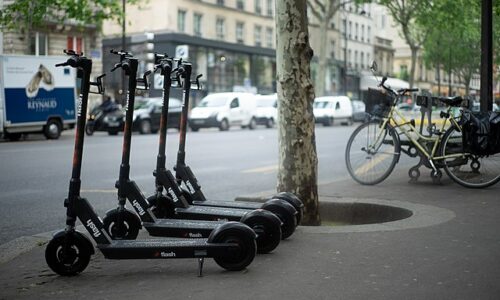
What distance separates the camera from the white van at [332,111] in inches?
1667

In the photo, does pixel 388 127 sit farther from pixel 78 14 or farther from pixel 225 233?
pixel 78 14

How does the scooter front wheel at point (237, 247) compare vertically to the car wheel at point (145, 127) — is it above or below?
below

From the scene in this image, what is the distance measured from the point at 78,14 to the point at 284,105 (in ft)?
80.3

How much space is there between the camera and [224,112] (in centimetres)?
3394

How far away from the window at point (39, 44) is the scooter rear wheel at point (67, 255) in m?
35.9

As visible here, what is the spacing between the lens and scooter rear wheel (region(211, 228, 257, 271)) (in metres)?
4.34

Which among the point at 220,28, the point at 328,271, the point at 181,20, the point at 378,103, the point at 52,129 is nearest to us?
the point at 328,271

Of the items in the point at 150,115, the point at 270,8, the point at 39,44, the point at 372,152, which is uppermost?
the point at 270,8

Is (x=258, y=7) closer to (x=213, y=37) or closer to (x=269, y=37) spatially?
(x=269, y=37)

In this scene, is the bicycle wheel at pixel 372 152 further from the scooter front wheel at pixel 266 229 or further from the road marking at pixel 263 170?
the scooter front wheel at pixel 266 229

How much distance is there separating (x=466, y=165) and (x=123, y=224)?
483cm

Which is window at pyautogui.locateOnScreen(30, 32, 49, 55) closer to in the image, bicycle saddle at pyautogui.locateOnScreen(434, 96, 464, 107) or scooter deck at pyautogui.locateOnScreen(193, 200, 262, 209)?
bicycle saddle at pyautogui.locateOnScreen(434, 96, 464, 107)

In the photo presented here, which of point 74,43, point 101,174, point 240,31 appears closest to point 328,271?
point 101,174

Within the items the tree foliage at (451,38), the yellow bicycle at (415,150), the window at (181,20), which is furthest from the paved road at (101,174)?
the window at (181,20)
